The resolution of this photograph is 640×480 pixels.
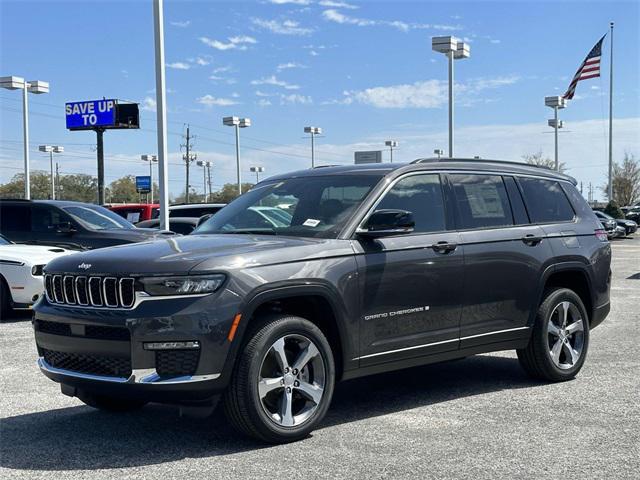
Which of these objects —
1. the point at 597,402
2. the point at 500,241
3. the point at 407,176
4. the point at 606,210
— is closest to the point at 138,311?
the point at 407,176

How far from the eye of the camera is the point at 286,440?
197 inches

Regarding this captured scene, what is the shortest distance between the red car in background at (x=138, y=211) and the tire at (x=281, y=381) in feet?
63.6

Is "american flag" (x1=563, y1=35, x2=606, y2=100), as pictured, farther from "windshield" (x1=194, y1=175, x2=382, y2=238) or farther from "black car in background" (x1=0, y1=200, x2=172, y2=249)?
"windshield" (x1=194, y1=175, x2=382, y2=238)

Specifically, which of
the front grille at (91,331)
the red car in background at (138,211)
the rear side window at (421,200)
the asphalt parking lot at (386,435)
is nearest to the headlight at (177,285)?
the front grille at (91,331)

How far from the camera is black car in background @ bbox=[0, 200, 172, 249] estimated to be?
1375 centimetres

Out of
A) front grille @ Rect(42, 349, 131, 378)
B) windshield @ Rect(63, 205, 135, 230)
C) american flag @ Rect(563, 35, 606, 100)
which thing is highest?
american flag @ Rect(563, 35, 606, 100)

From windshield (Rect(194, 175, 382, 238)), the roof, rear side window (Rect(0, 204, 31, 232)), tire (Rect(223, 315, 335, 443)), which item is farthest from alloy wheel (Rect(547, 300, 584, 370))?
rear side window (Rect(0, 204, 31, 232))

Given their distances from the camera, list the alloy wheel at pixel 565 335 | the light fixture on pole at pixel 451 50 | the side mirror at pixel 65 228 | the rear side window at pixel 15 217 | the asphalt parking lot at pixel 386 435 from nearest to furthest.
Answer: the asphalt parking lot at pixel 386 435, the alloy wheel at pixel 565 335, the side mirror at pixel 65 228, the rear side window at pixel 15 217, the light fixture on pole at pixel 451 50

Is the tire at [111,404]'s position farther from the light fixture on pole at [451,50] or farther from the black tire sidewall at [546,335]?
the light fixture on pole at [451,50]

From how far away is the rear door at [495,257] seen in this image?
6.20m

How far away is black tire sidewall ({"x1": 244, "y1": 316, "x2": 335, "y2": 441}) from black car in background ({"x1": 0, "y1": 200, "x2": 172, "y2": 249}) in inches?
354

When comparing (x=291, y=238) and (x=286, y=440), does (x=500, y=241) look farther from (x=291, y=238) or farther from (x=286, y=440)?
(x=286, y=440)

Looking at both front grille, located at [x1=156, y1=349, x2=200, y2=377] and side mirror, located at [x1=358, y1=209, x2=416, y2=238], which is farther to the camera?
side mirror, located at [x1=358, y1=209, x2=416, y2=238]

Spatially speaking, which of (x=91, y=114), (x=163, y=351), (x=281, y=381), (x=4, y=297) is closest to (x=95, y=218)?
(x=4, y=297)
